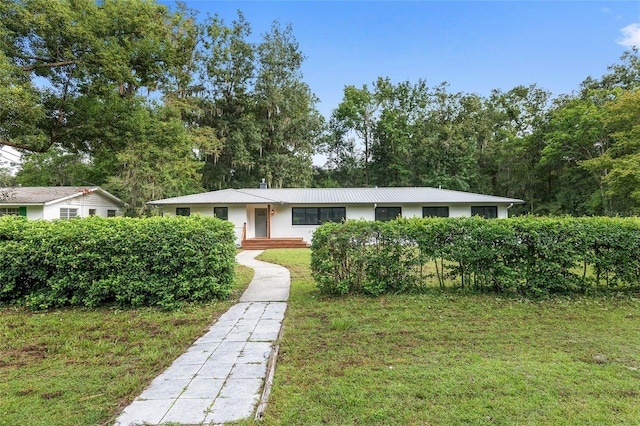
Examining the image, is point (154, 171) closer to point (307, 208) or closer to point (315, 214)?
point (307, 208)

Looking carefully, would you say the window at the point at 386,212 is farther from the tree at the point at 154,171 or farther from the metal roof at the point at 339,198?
the tree at the point at 154,171

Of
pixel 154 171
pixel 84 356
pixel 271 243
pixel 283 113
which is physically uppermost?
pixel 283 113

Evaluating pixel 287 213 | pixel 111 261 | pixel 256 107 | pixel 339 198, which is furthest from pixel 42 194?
pixel 111 261

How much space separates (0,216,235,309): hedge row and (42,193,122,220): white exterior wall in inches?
550

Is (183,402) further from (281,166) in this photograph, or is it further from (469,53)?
(281,166)

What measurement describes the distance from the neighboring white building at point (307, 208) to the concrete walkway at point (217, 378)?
10.9m

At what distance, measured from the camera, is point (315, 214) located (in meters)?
15.9

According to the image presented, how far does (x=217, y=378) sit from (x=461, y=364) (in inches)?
90.9

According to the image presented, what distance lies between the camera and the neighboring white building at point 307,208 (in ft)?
50.5

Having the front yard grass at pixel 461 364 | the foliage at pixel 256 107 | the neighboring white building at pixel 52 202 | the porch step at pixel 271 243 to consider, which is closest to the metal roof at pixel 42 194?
the neighboring white building at pixel 52 202

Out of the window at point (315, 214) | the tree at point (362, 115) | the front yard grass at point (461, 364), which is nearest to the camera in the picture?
the front yard grass at point (461, 364)

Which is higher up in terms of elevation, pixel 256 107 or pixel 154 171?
pixel 256 107

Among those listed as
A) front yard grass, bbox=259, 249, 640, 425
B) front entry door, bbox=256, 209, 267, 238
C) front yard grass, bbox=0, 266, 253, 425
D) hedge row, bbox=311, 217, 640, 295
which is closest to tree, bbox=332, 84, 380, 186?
front entry door, bbox=256, 209, 267, 238

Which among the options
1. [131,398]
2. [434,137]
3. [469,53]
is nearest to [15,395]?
[131,398]
